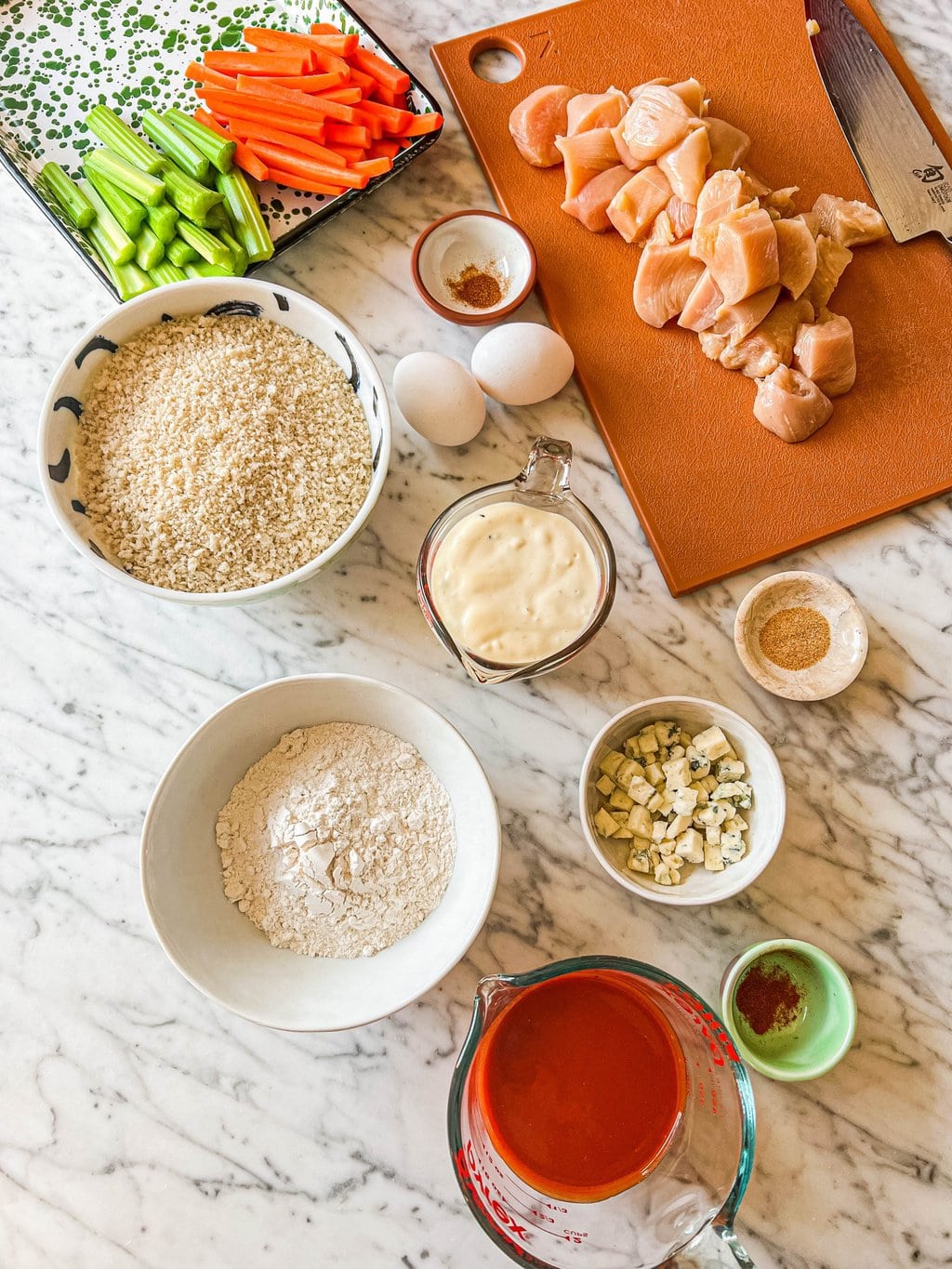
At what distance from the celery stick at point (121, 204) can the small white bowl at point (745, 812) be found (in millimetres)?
1095

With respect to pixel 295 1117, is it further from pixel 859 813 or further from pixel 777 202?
pixel 777 202

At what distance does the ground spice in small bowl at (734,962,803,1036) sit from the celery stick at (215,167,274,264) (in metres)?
1.36

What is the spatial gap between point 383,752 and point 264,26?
4.26ft

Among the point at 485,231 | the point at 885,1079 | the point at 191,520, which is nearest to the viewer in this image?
the point at 191,520

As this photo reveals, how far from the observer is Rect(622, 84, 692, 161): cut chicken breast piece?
5.09 feet

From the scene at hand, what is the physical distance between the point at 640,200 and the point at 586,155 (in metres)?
0.12

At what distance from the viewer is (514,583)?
1367 millimetres

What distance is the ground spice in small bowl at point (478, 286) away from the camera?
5.30ft

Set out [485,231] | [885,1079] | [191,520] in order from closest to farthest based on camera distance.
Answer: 1. [191,520]
2. [885,1079]
3. [485,231]

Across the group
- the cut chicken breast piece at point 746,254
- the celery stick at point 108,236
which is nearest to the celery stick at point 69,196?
the celery stick at point 108,236

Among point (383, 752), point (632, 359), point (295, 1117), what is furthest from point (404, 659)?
point (295, 1117)

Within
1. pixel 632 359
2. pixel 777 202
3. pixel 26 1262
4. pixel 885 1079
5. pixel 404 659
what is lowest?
pixel 885 1079

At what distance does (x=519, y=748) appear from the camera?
5.10ft

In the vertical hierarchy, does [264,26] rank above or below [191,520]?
above
